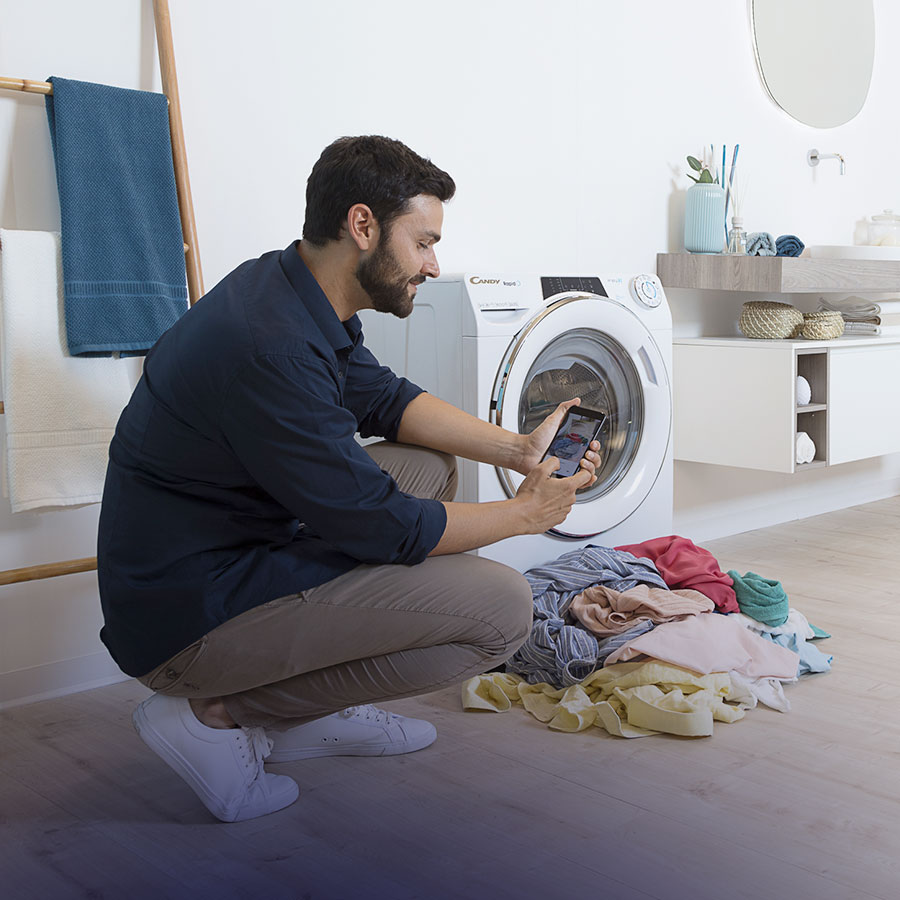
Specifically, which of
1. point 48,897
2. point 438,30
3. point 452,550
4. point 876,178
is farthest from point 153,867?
point 876,178

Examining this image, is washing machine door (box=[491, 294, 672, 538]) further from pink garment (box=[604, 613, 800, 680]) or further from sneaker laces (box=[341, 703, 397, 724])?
sneaker laces (box=[341, 703, 397, 724])

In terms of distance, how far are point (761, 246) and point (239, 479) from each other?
2146 millimetres

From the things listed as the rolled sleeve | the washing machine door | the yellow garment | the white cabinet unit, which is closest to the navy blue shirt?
the rolled sleeve

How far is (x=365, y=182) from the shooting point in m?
1.49

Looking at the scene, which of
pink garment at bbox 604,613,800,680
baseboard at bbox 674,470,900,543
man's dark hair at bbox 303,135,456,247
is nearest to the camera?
man's dark hair at bbox 303,135,456,247

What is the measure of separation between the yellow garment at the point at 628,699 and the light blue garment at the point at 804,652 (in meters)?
0.24

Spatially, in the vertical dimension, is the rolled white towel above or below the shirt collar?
below

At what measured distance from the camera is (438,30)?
2670 millimetres

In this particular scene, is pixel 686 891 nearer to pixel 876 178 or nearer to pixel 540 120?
pixel 540 120

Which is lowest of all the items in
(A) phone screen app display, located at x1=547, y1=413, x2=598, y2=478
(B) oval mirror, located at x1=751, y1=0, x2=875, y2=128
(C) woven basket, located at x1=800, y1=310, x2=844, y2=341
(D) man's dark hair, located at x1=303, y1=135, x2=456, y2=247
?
(A) phone screen app display, located at x1=547, y1=413, x2=598, y2=478

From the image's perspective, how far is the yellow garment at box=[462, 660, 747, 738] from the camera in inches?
73.3

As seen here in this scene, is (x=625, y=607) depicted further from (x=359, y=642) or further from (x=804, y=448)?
(x=804, y=448)

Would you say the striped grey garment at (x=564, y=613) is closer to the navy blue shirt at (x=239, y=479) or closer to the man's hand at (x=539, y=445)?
the man's hand at (x=539, y=445)

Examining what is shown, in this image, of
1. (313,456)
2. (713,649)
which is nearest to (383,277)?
(313,456)
